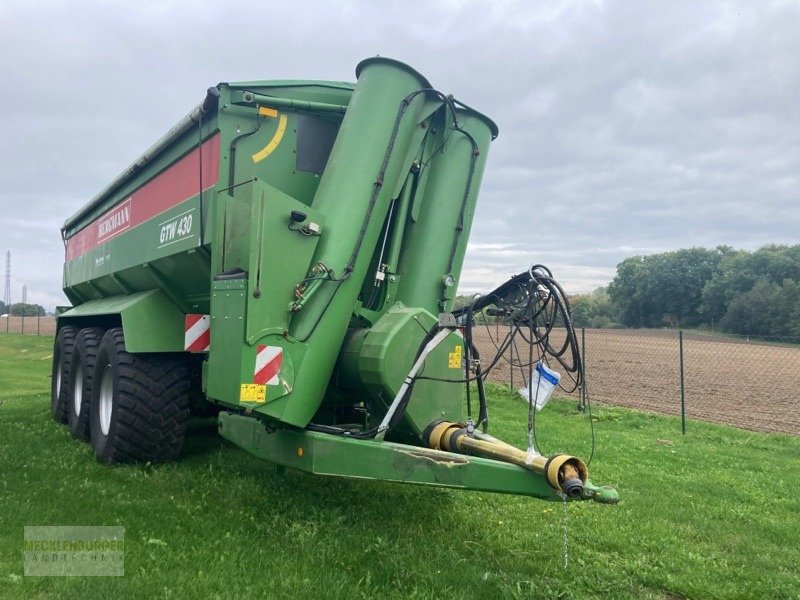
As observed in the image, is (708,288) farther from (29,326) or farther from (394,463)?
(394,463)

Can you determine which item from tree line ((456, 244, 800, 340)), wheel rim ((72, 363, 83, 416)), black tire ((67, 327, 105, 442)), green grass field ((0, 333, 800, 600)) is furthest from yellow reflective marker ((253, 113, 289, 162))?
tree line ((456, 244, 800, 340))

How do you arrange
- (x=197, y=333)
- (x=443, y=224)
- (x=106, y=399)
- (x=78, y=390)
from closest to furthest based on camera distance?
(x=443, y=224) < (x=197, y=333) < (x=106, y=399) < (x=78, y=390)

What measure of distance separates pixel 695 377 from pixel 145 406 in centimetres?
1752

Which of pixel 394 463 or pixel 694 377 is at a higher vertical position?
pixel 394 463

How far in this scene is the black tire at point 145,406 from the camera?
563 centimetres

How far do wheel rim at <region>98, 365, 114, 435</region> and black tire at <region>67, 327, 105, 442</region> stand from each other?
0.36m

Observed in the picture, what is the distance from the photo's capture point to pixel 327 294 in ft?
13.4

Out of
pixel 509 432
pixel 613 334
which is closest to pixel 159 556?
pixel 509 432

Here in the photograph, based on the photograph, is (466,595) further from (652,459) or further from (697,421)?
(697,421)

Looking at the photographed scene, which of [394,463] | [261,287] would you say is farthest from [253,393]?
[394,463]

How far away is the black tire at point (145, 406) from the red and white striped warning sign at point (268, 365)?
2272 millimetres

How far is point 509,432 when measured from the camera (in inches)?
325

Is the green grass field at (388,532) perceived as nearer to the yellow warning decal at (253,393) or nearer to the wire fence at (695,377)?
the yellow warning decal at (253,393)

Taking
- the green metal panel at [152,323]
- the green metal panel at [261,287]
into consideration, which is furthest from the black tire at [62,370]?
the green metal panel at [261,287]
